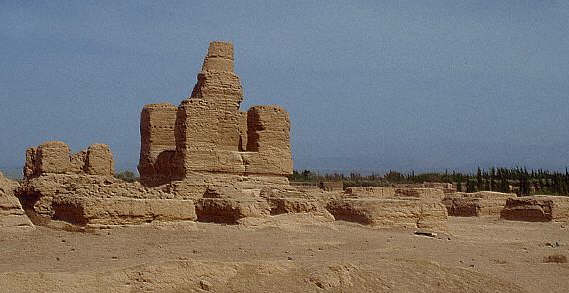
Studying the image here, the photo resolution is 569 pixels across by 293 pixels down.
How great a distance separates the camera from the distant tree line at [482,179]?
1780 inches

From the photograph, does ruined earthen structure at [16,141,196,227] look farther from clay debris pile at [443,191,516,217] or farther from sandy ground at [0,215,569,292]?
clay debris pile at [443,191,516,217]

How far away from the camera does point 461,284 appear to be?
439 inches

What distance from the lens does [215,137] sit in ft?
62.8

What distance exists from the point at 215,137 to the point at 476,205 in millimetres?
11059

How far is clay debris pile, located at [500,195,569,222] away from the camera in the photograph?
23.5 meters

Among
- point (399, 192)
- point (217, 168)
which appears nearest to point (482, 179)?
point (399, 192)

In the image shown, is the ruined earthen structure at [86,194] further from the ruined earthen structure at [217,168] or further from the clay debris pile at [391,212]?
the clay debris pile at [391,212]

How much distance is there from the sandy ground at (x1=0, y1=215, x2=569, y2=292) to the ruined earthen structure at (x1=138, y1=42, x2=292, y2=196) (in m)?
3.75

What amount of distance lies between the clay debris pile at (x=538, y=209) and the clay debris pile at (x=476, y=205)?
0.80 meters

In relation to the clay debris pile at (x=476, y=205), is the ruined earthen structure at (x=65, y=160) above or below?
above

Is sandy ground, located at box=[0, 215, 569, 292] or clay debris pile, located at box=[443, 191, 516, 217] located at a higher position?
clay debris pile, located at box=[443, 191, 516, 217]

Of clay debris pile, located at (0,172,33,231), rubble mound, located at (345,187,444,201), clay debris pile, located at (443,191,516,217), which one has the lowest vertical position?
clay debris pile, located at (0,172,33,231)

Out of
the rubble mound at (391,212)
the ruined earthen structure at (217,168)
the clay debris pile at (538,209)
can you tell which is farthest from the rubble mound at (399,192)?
the rubble mound at (391,212)

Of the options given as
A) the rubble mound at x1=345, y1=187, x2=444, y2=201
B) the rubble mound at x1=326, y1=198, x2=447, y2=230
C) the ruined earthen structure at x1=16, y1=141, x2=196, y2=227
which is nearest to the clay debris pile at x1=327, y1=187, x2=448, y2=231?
the rubble mound at x1=326, y1=198, x2=447, y2=230
